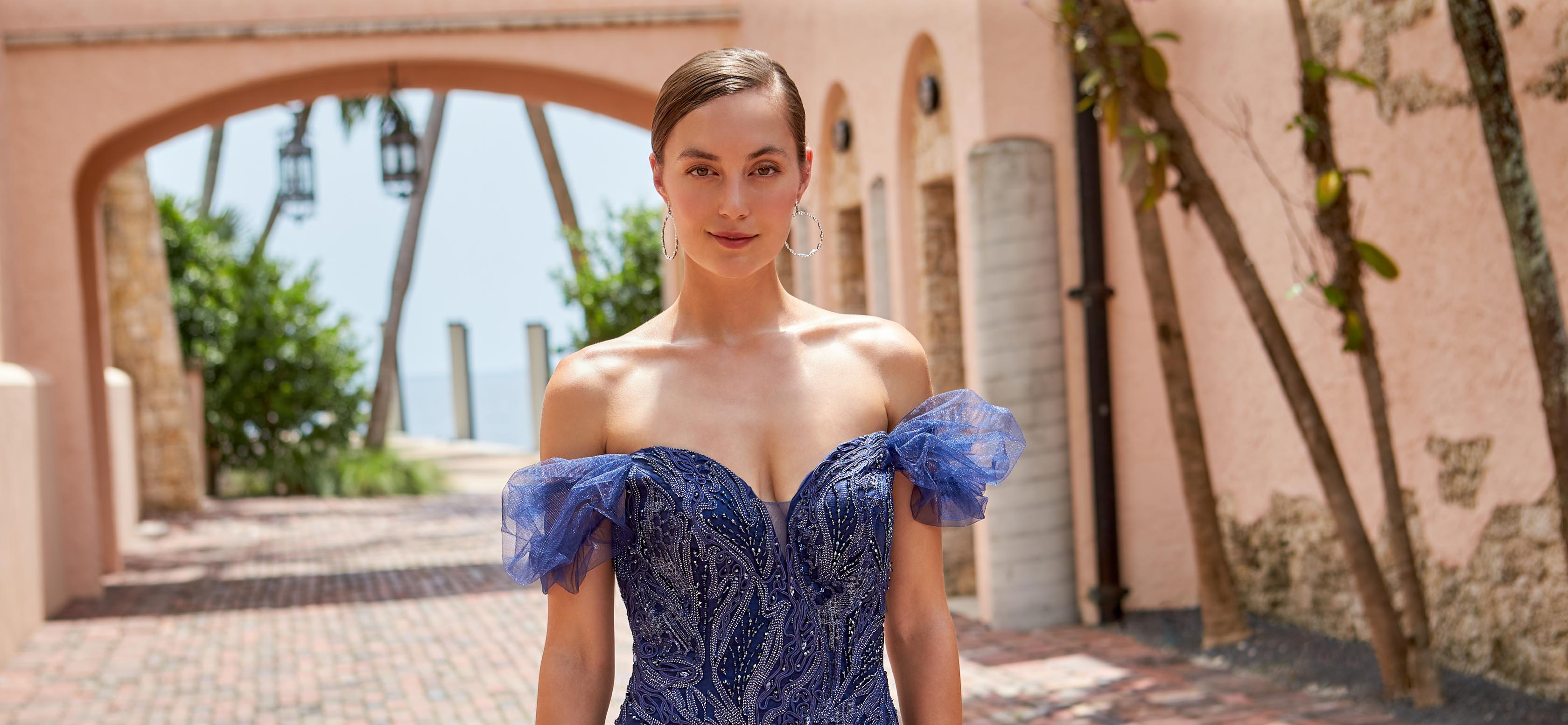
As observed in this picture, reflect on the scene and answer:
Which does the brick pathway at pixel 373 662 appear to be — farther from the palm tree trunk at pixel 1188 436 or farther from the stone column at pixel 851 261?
the stone column at pixel 851 261

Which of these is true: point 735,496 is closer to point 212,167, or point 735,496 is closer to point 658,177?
point 658,177

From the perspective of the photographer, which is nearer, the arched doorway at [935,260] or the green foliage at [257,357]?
the arched doorway at [935,260]

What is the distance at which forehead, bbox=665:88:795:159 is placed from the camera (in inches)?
67.1

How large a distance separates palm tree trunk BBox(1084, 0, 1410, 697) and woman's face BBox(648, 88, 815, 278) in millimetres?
3650

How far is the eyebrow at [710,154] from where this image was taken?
1.71 m

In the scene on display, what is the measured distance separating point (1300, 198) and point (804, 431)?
189 inches

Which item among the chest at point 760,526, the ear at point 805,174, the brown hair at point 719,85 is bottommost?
the chest at point 760,526

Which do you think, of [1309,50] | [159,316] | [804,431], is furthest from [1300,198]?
[159,316]

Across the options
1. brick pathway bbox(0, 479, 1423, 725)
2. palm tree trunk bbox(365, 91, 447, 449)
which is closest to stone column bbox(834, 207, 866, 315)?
brick pathway bbox(0, 479, 1423, 725)

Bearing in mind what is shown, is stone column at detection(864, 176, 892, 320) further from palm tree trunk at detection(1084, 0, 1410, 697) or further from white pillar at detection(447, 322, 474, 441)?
white pillar at detection(447, 322, 474, 441)

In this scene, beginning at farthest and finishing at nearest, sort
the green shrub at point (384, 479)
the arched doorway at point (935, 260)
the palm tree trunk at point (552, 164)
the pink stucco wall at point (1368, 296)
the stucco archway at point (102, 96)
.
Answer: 1. the palm tree trunk at point (552, 164)
2. the green shrub at point (384, 479)
3. the stucco archway at point (102, 96)
4. the arched doorway at point (935, 260)
5. the pink stucco wall at point (1368, 296)

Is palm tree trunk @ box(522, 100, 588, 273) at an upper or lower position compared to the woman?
upper

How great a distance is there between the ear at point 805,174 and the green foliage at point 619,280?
465 inches

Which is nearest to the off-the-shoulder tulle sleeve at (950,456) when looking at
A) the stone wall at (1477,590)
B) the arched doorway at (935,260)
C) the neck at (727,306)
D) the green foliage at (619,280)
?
the neck at (727,306)
